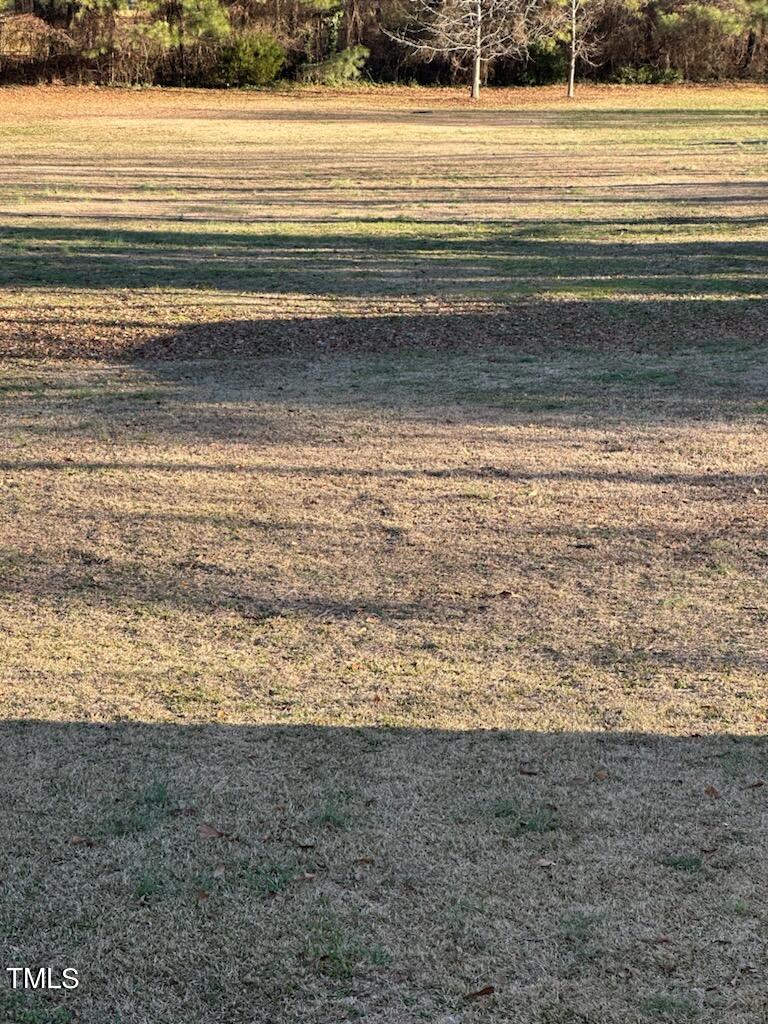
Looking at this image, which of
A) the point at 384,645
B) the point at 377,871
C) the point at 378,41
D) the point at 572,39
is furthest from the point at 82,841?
the point at 378,41

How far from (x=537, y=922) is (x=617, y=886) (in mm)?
376

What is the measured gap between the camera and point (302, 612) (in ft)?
22.8

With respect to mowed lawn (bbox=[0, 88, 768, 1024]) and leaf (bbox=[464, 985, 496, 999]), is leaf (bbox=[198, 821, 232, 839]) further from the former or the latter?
leaf (bbox=[464, 985, 496, 999])

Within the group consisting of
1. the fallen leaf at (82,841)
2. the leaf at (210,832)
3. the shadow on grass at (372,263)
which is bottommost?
the fallen leaf at (82,841)

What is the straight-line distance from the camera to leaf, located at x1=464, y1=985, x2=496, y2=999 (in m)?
3.82

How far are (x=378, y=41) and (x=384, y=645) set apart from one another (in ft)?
198

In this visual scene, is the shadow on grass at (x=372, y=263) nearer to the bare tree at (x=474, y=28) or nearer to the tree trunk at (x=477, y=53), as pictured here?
the tree trunk at (x=477, y=53)

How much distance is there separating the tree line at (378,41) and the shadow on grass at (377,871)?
178ft

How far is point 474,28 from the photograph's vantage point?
57.1 metres

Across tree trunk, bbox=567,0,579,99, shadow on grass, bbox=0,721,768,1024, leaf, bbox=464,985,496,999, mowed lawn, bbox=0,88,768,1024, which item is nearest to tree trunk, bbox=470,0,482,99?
tree trunk, bbox=567,0,579,99

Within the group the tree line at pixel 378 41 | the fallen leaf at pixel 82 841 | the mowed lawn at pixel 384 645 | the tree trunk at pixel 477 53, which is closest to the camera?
the mowed lawn at pixel 384 645

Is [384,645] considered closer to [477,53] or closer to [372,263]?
[372,263]

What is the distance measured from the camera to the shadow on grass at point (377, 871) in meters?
3.85

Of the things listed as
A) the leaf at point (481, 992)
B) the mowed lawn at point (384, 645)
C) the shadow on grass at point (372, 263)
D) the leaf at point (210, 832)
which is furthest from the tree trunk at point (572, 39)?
the leaf at point (481, 992)
